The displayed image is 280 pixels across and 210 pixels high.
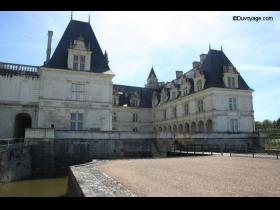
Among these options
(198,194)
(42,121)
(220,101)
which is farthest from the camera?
(220,101)

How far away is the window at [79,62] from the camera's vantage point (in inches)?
1037

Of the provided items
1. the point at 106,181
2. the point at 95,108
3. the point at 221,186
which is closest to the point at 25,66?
the point at 95,108

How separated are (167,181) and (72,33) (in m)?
23.7

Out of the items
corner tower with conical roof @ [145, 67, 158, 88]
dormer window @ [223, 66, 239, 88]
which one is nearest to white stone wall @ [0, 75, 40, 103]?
dormer window @ [223, 66, 239, 88]

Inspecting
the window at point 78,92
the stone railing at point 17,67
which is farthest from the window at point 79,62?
the stone railing at point 17,67

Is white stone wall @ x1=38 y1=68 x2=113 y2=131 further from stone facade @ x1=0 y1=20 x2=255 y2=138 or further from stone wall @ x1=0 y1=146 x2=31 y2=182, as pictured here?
stone wall @ x1=0 y1=146 x2=31 y2=182

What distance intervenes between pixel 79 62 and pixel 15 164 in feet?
42.9

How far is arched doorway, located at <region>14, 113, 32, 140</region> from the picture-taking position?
2528 cm

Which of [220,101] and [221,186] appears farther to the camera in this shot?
[220,101]

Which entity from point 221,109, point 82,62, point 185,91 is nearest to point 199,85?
point 185,91

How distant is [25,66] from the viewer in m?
25.6

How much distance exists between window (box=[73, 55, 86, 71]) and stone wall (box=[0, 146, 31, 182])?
418 inches

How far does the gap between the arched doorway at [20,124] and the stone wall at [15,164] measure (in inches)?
314
